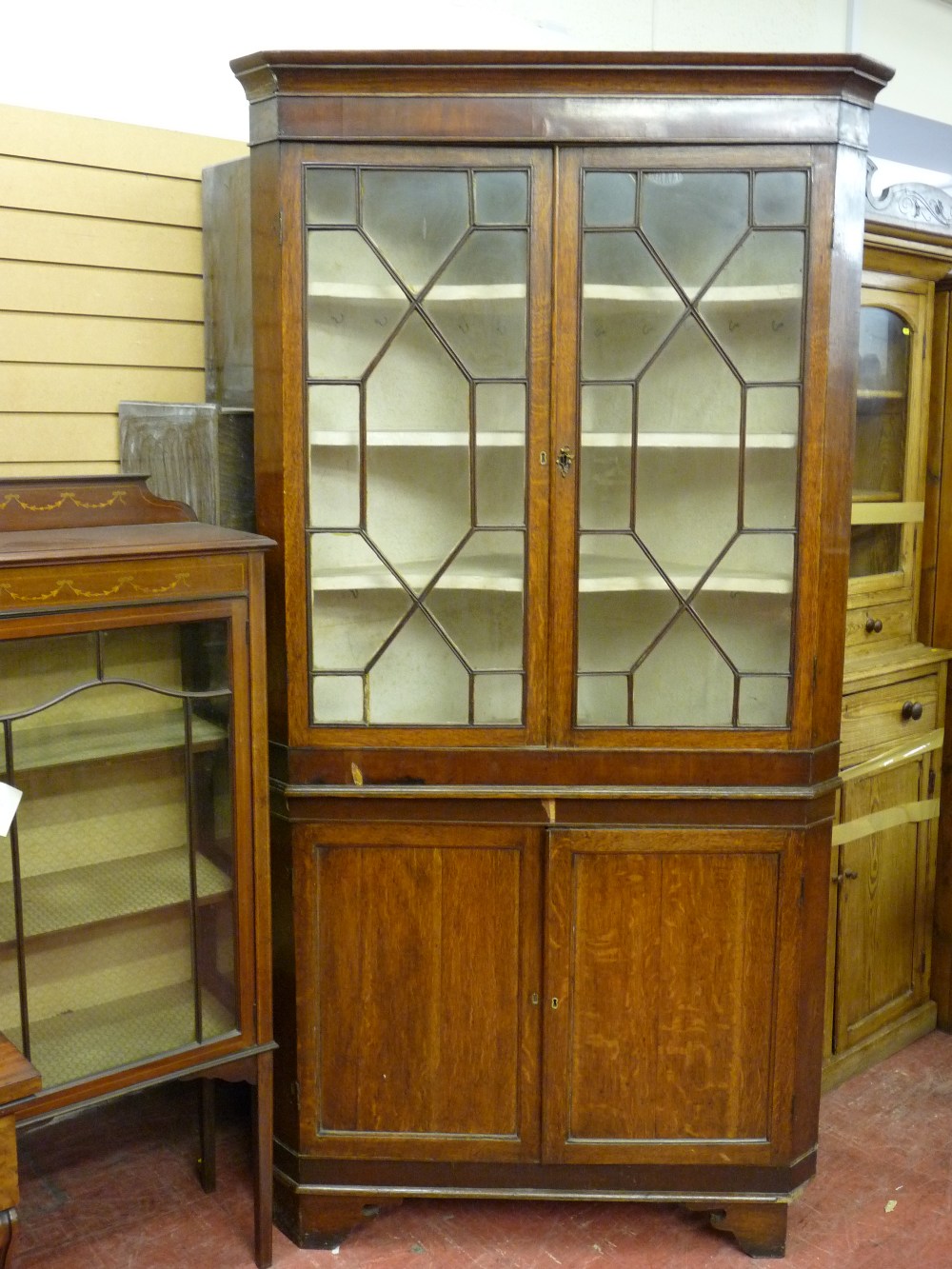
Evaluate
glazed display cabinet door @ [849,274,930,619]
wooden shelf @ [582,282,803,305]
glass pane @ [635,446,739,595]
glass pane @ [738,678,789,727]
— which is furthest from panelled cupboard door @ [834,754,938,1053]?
wooden shelf @ [582,282,803,305]

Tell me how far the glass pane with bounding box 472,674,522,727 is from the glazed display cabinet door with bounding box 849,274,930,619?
3.55ft

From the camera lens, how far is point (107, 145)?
2570 millimetres

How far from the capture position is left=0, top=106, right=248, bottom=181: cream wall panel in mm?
2455

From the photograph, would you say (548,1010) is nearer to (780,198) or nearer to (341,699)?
(341,699)

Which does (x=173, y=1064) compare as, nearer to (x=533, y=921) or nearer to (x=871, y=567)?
(x=533, y=921)

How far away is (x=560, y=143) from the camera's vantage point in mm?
2174

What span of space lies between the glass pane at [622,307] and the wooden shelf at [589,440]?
0.39ft

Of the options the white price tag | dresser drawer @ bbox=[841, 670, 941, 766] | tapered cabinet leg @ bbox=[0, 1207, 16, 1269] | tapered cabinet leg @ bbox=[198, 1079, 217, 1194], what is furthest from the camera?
dresser drawer @ bbox=[841, 670, 941, 766]

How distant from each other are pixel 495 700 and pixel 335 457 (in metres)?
0.55

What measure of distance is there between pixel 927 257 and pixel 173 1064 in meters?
2.44

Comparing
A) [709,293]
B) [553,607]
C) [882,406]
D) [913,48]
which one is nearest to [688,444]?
[709,293]

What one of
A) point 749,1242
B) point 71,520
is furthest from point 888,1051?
point 71,520

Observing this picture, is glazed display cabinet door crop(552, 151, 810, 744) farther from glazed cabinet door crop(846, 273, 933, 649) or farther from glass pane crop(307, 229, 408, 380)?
glazed cabinet door crop(846, 273, 933, 649)

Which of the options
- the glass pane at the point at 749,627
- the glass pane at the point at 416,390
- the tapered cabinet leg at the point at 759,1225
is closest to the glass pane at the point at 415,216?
the glass pane at the point at 416,390
